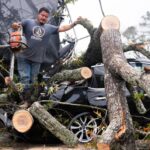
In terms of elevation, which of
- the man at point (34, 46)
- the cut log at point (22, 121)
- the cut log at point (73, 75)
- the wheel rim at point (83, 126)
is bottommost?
the wheel rim at point (83, 126)

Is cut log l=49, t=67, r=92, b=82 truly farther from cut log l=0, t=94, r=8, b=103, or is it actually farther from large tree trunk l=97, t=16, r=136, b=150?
cut log l=0, t=94, r=8, b=103

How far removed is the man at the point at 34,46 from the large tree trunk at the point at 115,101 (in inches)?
54.3

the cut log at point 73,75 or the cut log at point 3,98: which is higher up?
the cut log at point 73,75

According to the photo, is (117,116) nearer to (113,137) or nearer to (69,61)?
(113,137)

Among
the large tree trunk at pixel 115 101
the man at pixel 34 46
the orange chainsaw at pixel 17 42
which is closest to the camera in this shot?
the large tree trunk at pixel 115 101

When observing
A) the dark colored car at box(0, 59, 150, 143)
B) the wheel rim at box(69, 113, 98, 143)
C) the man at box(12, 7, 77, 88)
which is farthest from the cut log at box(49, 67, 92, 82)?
the wheel rim at box(69, 113, 98, 143)

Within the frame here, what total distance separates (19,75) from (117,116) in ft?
9.21

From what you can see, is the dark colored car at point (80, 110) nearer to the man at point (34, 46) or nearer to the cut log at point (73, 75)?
the cut log at point (73, 75)

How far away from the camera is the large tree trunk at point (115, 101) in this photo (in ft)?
16.2

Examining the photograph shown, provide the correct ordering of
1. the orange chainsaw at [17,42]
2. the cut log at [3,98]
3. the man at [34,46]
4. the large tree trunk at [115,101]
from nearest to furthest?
1. the large tree trunk at [115,101]
2. the orange chainsaw at [17,42]
3. the cut log at [3,98]
4. the man at [34,46]

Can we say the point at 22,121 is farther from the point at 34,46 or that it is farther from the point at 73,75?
the point at 34,46

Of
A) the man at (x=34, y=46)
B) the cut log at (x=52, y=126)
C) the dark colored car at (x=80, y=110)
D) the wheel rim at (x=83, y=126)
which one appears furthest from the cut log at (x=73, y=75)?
the wheel rim at (x=83, y=126)

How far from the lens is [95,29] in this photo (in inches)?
280

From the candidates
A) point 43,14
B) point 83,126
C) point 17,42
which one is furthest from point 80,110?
point 43,14
